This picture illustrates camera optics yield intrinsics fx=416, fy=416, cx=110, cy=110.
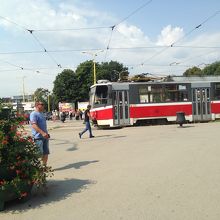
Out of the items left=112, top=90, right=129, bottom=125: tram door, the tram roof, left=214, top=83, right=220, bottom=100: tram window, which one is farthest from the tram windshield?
left=214, top=83, right=220, bottom=100: tram window

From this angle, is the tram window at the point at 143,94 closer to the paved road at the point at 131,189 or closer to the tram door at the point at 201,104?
the tram door at the point at 201,104

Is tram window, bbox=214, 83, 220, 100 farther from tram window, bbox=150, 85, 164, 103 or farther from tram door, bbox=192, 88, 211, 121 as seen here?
tram window, bbox=150, 85, 164, 103

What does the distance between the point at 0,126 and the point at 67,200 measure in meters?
1.71

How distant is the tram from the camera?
1024 inches

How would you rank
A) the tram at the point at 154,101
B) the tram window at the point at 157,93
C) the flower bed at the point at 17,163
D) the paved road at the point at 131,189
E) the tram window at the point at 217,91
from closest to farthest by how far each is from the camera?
the paved road at the point at 131,189 < the flower bed at the point at 17,163 < the tram at the point at 154,101 < the tram window at the point at 157,93 < the tram window at the point at 217,91

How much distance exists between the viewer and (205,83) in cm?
2833

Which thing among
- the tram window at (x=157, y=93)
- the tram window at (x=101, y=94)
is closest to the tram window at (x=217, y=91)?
the tram window at (x=157, y=93)

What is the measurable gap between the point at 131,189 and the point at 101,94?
18.9 m

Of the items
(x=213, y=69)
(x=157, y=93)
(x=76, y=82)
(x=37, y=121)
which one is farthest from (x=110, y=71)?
(x=37, y=121)

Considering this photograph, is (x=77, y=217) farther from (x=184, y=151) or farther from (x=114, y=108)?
(x=114, y=108)

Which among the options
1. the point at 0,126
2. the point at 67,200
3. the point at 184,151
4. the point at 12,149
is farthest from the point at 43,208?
the point at 184,151

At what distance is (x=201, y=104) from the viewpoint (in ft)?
91.5

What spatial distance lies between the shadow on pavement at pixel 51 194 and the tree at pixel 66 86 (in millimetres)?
76104

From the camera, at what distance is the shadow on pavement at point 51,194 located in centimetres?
688
